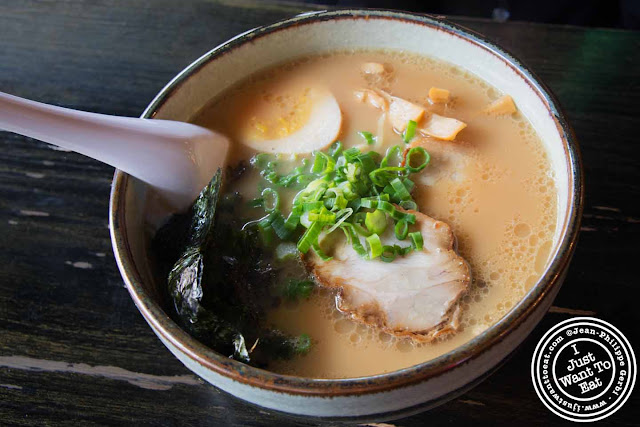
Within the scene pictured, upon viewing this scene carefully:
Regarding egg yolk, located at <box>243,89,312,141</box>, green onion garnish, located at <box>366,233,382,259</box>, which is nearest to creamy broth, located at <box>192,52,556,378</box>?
egg yolk, located at <box>243,89,312,141</box>

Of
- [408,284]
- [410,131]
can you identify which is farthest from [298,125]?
[408,284]

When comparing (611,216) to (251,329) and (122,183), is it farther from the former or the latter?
(122,183)

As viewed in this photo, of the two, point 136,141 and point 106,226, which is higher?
point 136,141

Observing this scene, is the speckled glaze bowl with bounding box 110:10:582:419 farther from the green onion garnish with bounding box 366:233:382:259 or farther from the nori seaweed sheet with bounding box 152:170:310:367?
the green onion garnish with bounding box 366:233:382:259

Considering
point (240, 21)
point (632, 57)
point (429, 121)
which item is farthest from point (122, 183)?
point (632, 57)

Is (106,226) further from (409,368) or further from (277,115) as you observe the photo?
(409,368)
